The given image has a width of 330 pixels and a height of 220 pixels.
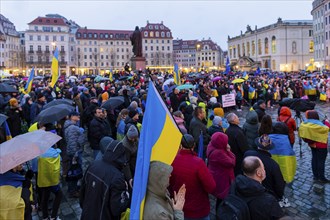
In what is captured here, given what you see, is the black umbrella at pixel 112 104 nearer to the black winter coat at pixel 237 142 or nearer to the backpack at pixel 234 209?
the black winter coat at pixel 237 142

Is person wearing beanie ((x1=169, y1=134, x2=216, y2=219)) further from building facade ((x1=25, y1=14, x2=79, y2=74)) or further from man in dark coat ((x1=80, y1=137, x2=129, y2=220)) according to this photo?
building facade ((x1=25, y1=14, x2=79, y2=74))

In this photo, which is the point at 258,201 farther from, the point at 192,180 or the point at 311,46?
the point at 311,46

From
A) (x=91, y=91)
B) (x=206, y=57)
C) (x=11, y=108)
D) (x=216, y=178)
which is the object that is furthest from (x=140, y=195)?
(x=206, y=57)

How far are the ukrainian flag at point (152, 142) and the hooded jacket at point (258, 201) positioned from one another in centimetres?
84

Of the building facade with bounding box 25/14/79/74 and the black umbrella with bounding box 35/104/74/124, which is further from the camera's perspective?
the building facade with bounding box 25/14/79/74

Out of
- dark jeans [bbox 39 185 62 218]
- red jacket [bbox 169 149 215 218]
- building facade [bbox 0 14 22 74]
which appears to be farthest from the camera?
building facade [bbox 0 14 22 74]

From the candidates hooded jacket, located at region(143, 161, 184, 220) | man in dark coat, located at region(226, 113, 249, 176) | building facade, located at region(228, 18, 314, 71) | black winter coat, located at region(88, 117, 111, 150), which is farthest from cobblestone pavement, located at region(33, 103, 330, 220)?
building facade, located at region(228, 18, 314, 71)

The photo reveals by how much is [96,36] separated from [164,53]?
24.1 meters

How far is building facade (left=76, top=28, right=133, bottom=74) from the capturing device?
4215 inches

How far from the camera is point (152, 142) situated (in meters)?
3.43

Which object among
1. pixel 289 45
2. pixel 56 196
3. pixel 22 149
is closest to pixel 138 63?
pixel 56 196

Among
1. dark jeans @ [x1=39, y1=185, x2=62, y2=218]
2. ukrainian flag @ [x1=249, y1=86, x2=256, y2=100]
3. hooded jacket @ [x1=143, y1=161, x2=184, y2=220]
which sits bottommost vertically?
dark jeans @ [x1=39, y1=185, x2=62, y2=218]

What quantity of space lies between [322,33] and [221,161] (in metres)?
75.4

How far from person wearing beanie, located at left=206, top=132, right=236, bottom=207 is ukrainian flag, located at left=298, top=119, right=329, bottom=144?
10.1ft
